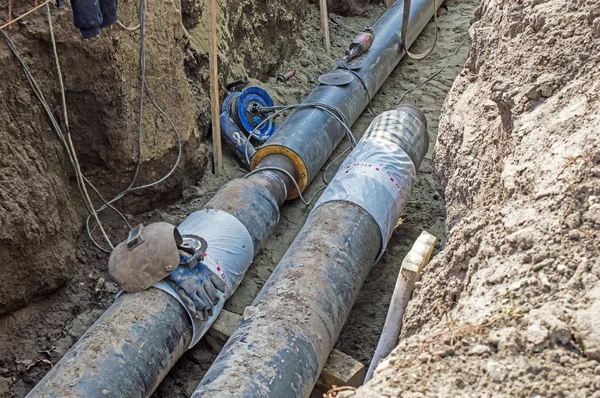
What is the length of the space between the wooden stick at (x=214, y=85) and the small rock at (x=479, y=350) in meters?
3.74

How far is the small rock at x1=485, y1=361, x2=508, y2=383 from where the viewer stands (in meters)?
1.39

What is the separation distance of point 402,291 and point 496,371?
121 cm

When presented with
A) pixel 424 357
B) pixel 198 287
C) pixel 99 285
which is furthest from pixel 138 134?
pixel 424 357

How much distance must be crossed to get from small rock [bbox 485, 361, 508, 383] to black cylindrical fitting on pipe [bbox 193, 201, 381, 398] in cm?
159

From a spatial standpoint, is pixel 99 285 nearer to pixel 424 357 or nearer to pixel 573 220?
pixel 424 357

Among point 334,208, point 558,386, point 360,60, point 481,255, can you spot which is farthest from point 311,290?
point 360,60

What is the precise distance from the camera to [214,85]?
4.85m

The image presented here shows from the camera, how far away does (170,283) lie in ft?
11.4

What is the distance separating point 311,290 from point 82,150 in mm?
1973

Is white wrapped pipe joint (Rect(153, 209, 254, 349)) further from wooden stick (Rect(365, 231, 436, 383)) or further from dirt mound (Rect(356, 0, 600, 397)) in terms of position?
dirt mound (Rect(356, 0, 600, 397))

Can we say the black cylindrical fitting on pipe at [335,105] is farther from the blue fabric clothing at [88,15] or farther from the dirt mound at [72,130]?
the blue fabric clothing at [88,15]

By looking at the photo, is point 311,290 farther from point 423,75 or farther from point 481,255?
point 423,75

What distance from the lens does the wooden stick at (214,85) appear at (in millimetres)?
4712

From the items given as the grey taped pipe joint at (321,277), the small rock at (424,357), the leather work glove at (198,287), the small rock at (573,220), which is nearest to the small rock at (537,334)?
the small rock at (424,357)
